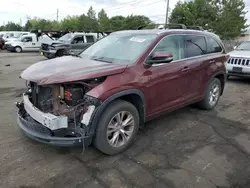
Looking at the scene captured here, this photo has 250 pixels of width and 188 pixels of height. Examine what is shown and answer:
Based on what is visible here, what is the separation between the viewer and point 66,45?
1447cm

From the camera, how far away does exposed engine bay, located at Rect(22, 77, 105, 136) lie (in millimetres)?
2895

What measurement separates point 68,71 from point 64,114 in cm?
56

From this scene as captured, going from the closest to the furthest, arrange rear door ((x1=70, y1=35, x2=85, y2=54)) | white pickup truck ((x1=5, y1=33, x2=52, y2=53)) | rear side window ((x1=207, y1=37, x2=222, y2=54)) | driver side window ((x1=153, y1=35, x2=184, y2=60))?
driver side window ((x1=153, y1=35, x2=184, y2=60)) → rear side window ((x1=207, y1=37, x2=222, y2=54)) → rear door ((x1=70, y1=35, x2=85, y2=54)) → white pickup truck ((x1=5, y1=33, x2=52, y2=53))

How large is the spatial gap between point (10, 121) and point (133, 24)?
42867mm

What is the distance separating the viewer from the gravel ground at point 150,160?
2768 mm

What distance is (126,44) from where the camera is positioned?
393 cm

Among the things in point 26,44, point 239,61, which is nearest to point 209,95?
point 239,61

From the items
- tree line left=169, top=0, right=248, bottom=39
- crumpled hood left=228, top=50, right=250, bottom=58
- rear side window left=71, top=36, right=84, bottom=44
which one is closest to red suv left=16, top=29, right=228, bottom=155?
crumpled hood left=228, top=50, right=250, bottom=58

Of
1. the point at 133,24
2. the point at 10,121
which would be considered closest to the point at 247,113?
the point at 10,121

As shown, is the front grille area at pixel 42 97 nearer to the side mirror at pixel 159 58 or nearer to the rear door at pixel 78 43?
the side mirror at pixel 159 58

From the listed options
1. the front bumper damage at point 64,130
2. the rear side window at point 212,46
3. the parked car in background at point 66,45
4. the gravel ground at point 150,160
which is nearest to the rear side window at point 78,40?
the parked car in background at point 66,45

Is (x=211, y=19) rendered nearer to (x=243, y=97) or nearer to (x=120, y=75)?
(x=243, y=97)

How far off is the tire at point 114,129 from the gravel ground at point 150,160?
15 cm

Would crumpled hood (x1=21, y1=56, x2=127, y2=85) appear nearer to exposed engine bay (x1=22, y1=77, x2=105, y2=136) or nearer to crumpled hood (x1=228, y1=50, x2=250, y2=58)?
exposed engine bay (x1=22, y1=77, x2=105, y2=136)
